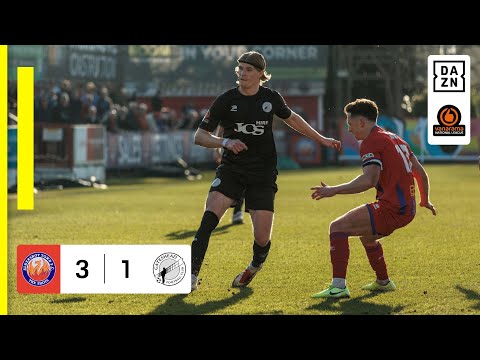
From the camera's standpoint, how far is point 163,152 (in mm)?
36969

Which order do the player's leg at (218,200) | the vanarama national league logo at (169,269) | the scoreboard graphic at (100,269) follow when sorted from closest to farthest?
the scoreboard graphic at (100,269), the vanarama national league logo at (169,269), the player's leg at (218,200)

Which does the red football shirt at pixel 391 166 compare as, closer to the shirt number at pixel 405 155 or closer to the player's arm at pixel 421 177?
the shirt number at pixel 405 155

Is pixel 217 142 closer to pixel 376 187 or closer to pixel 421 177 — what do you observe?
pixel 376 187

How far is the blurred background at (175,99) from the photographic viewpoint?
3023 centimetres

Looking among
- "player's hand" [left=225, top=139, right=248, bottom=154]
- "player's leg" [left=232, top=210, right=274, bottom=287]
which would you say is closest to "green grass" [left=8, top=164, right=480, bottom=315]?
"player's leg" [left=232, top=210, right=274, bottom=287]

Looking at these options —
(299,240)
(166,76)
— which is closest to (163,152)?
(166,76)

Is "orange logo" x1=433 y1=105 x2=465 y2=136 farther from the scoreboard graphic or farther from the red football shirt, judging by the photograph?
the scoreboard graphic

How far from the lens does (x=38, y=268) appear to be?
9.93m

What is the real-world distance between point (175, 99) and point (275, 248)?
1494 inches

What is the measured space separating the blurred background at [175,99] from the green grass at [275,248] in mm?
2812

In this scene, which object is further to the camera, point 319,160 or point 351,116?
point 319,160

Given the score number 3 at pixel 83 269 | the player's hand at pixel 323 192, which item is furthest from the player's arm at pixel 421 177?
the score number 3 at pixel 83 269
